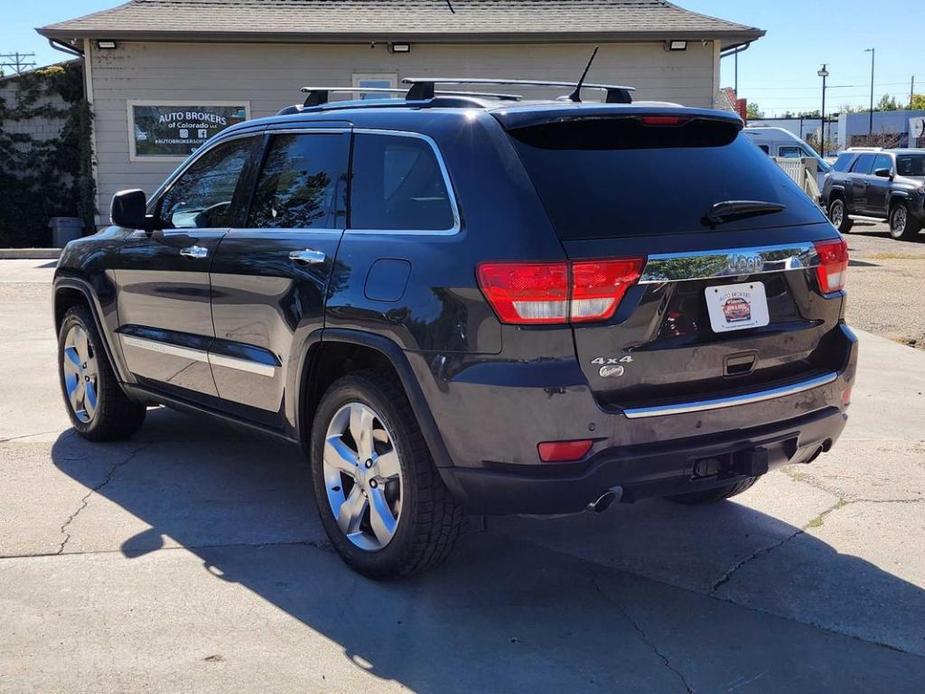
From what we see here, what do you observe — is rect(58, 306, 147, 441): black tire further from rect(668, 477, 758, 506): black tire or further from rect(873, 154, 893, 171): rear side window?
rect(873, 154, 893, 171): rear side window

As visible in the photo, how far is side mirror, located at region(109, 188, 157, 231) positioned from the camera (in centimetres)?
547

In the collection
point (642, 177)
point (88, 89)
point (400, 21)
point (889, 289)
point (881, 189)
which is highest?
point (400, 21)

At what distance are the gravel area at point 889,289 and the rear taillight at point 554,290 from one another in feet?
23.2

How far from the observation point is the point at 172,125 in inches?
703

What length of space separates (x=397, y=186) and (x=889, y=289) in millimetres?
10803

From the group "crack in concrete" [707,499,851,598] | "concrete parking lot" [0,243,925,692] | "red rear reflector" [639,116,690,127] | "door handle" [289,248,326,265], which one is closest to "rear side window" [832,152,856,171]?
"concrete parking lot" [0,243,925,692]

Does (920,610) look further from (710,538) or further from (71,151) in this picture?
(71,151)

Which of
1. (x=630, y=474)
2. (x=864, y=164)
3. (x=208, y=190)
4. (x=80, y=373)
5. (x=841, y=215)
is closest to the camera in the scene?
(x=630, y=474)

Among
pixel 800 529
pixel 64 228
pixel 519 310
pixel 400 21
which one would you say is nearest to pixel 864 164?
pixel 400 21

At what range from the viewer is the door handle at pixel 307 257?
14.2 feet

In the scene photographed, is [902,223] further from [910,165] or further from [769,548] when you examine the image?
[769,548]

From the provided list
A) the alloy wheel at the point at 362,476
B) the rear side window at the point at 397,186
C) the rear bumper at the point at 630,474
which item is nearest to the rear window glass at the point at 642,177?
the rear side window at the point at 397,186

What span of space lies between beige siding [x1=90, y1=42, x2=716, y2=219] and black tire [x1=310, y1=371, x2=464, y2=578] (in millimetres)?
14438

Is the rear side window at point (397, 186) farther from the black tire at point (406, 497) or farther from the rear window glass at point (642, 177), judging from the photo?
the black tire at point (406, 497)
